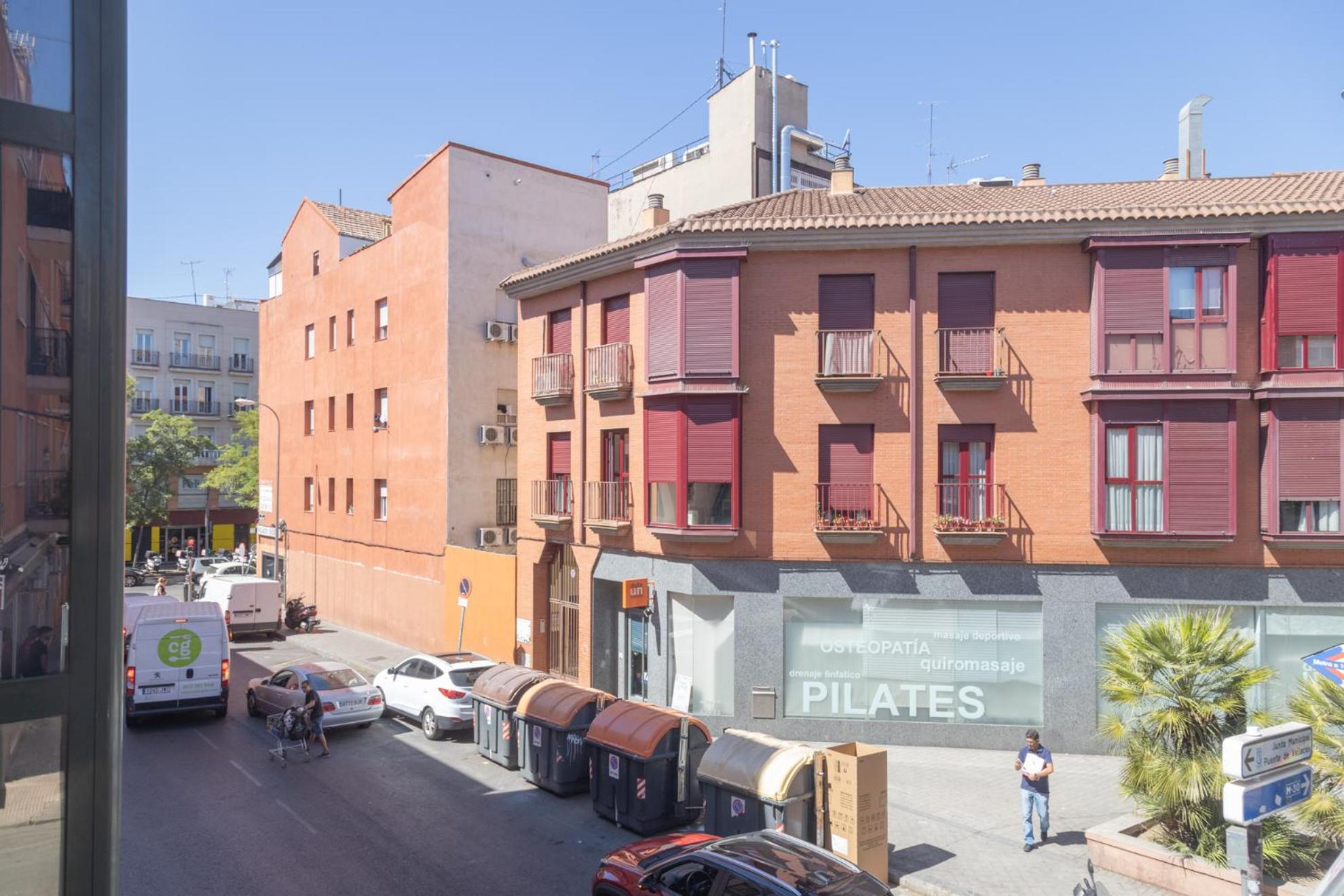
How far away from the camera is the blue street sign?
55.1 ft

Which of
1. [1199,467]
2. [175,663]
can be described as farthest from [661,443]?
[175,663]

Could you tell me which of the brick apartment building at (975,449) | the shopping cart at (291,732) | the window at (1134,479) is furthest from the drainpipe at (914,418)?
the shopping cart at (291,732)

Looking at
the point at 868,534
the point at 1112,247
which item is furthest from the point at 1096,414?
the point at 868,534

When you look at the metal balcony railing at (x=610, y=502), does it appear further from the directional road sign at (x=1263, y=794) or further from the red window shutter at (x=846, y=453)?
the directional road sign at (x=1263, y=794)

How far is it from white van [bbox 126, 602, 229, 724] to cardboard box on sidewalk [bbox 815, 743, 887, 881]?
1363 cm

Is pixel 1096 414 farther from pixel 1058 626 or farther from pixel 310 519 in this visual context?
pixel 310 519

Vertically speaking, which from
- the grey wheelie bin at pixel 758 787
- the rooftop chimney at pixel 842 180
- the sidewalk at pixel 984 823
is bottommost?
the sidewalk at pixel 984 823

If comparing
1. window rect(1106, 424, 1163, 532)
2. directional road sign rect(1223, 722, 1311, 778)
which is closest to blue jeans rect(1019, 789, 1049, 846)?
directional road sign rect(1223, 722, 1311, 778)

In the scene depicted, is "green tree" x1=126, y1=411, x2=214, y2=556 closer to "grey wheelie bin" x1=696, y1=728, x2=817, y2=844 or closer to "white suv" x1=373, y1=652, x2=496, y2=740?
"white suv" x1=373, y1=652, x2=496, y2=740

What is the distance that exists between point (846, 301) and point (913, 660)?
7210 millimetres

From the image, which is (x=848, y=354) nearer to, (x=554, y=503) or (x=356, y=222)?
(x=554, y=503)

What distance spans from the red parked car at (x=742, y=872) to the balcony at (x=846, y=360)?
35.1 ft

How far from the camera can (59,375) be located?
355 cm

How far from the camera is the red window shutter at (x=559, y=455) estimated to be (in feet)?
75.2
